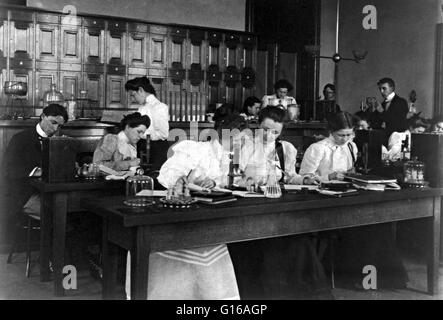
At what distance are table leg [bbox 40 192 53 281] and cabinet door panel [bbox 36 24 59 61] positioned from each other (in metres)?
4.49

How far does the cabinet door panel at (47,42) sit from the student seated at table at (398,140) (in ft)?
15.6

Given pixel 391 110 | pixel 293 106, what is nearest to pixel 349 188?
pixel 391 110

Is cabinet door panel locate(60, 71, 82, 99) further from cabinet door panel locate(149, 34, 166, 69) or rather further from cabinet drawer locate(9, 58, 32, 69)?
cabinet door panel locate(149, 34, 166, 69)

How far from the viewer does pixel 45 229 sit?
3973mm

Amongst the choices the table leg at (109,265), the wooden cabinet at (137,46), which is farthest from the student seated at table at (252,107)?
the table leg at (109,265)

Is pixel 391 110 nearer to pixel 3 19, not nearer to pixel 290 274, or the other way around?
pixel 290 274

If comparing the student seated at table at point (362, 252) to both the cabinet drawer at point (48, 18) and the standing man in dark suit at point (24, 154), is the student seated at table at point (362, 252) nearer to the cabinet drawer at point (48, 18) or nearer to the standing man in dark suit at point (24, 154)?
the standing man in dark suit at point (24, 154)

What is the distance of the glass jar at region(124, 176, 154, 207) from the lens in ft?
9.52

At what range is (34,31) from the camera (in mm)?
7879

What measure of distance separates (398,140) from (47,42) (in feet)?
16.2

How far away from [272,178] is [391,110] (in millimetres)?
4216

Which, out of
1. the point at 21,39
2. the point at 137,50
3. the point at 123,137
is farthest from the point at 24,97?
the point at 123,137

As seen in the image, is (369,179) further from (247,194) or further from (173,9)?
(173,9)

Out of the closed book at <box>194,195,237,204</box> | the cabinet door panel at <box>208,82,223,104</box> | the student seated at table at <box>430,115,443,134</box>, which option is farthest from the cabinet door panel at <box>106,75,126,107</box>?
the closed book at <box>194,195,237,204</box>
